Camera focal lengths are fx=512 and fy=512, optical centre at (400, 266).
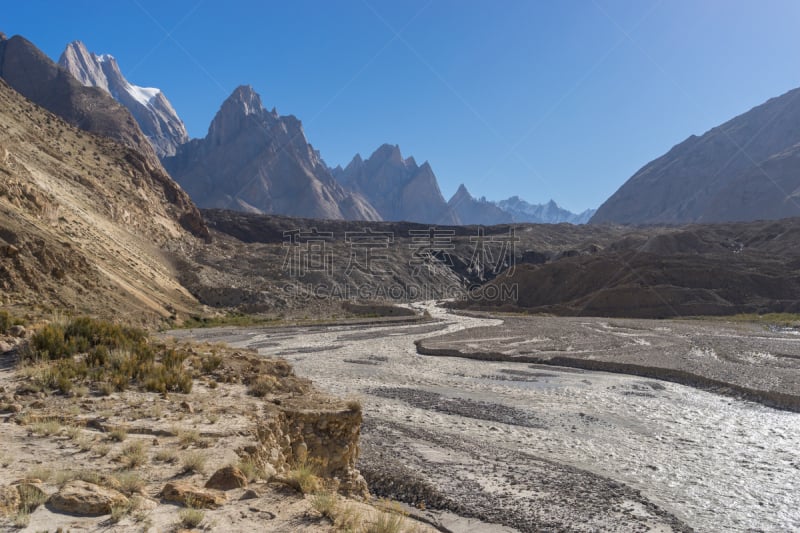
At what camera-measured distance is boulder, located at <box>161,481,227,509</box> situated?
5352 mm

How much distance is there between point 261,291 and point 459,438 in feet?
154

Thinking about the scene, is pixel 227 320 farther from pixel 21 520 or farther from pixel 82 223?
pixel 21 520

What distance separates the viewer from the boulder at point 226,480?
595 centimetres

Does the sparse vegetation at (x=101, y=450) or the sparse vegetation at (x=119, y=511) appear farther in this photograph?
the sparse vegetation at (x=101, y=450)

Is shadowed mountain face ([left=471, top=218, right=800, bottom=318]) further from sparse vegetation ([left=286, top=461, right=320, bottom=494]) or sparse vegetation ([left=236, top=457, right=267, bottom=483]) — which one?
sparse vegetation ([left=236, top=457, right=267, bottom=483])

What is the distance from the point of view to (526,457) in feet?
39.4

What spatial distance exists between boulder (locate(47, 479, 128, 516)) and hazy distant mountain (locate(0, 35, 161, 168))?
11302cm

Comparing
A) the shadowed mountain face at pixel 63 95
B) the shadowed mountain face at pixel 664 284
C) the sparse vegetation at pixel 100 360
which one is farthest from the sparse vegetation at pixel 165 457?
the shadowed mountain face at pixel 63 95

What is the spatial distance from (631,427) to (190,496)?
1328 centimetres

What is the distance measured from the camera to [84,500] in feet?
16.1

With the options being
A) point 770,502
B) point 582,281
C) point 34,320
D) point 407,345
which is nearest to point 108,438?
point 34,320

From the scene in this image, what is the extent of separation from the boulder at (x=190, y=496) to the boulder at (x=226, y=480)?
0.43 meters

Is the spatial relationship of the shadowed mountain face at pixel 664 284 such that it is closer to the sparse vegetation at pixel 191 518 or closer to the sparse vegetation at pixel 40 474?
the sparse vegetation at pixel 191 518

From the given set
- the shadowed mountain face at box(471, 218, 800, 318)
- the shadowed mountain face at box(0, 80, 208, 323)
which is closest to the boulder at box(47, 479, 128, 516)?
the shadowed mountain face at box(0, 80, 208, 323)
